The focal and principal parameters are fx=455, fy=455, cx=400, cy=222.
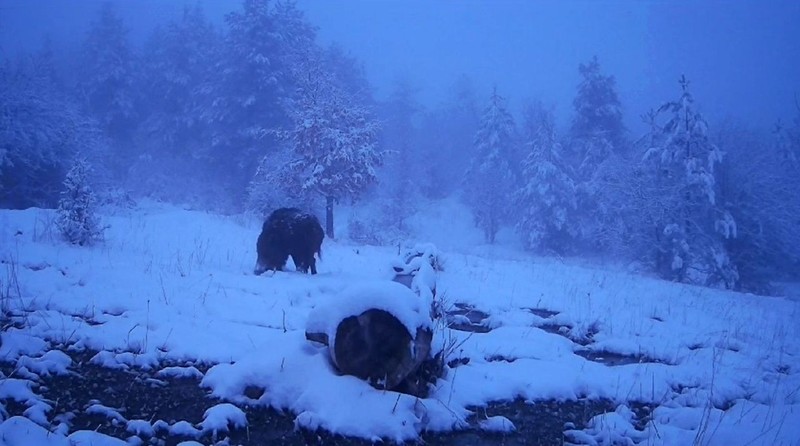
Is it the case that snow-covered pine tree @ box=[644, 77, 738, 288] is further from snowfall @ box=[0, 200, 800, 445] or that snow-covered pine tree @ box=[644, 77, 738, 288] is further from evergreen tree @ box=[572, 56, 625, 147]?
snowfall @ box=[0, 200, 800, 445]

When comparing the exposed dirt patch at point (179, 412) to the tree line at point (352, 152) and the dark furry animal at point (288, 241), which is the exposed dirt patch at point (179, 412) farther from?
the tree line at point (352, 152)

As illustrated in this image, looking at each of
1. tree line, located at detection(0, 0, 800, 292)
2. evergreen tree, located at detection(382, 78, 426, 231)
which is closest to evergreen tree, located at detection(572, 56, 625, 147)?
tree line, located at detection(0, 0, 800, 292)

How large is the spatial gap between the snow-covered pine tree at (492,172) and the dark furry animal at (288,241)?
84.5ft

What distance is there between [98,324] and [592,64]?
116 feet

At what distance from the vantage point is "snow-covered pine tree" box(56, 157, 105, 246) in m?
9.32

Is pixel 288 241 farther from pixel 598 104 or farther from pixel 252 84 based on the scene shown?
pixel 598 104

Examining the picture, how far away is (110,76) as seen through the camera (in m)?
34.7

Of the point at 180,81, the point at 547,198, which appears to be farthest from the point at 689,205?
the point at 180,81

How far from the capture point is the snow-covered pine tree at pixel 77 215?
30.6 feet

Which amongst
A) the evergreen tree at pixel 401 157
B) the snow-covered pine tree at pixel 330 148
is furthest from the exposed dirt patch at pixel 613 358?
the evergreen tree at pixel 401 157

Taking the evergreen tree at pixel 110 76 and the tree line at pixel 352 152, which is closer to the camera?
the tree line at pixel 352 152

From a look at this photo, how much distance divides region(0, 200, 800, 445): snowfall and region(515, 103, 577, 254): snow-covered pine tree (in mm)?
19642

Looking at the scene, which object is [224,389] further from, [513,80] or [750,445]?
[513,80]

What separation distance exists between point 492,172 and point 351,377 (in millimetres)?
33649
